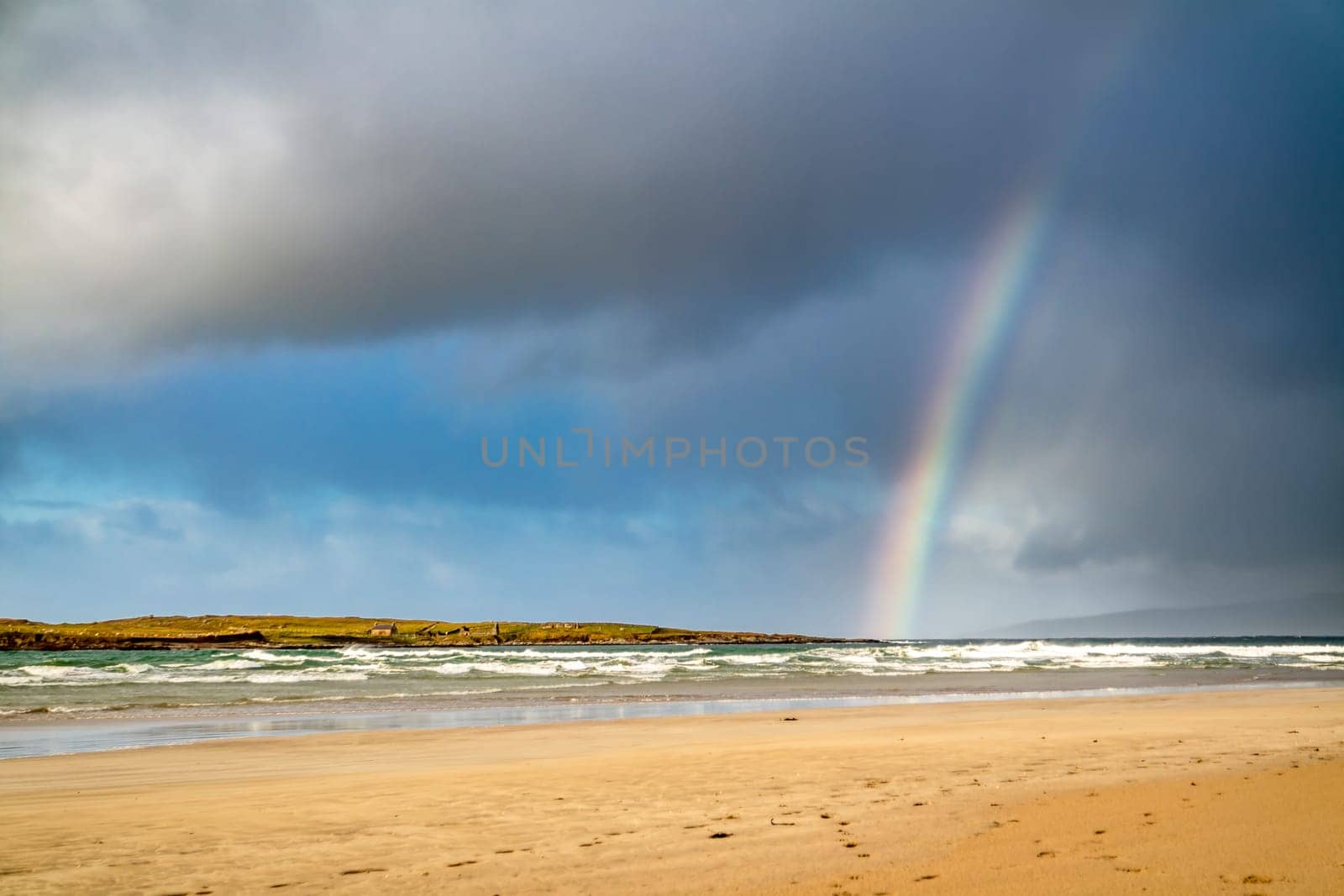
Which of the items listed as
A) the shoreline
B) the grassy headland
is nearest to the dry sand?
the shoreline

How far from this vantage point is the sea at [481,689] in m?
23.7

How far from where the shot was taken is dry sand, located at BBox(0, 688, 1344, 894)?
6980 millimetres

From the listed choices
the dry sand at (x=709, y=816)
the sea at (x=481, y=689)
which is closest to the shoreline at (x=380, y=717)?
the sea at (x=481, y=689)

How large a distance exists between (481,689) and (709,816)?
29073mm

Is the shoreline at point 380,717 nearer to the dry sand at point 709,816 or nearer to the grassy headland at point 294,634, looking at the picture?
the dry sand at point 709,816

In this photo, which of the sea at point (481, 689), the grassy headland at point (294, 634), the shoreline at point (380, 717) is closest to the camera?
the shoreline at point (380, 717)

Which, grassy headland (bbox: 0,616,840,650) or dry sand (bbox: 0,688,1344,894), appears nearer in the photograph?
dry sand (bbox: 0,688,1344,894)

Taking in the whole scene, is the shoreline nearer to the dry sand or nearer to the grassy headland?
the dry sand

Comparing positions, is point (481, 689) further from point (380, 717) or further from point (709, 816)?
point (709, 816)

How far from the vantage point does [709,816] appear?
9.57 metres

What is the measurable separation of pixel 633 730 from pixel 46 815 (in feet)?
38.8

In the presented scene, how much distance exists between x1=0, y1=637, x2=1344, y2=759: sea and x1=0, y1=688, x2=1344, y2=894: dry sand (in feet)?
22.0

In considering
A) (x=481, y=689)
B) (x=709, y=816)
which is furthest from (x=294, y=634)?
(x=709, y=816)

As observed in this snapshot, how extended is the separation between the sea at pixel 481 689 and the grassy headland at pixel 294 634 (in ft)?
249
